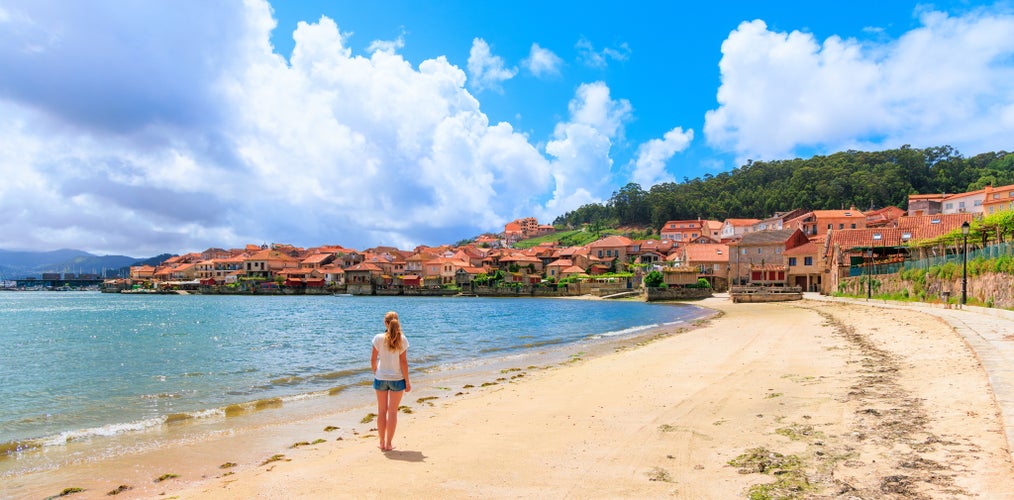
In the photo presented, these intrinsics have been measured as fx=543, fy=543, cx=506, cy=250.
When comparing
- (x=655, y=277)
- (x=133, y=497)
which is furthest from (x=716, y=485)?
(x=655, y=277)

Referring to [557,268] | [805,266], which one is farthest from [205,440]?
[557,268]

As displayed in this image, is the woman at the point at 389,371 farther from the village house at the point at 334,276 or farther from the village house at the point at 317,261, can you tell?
the village house at the point at 317,261

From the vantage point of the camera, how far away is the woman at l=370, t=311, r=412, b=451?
801 centimetres

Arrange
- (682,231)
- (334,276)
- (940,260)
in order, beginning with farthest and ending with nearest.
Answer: (334,276), (682,231), (940,260)

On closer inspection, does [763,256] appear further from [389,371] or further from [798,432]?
[389,371]

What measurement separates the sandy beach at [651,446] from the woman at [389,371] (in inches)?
20.1

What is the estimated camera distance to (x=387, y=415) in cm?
826

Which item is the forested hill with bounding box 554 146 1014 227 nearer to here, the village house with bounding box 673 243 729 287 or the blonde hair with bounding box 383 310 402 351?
the village house with bounding box 673 243 729 287

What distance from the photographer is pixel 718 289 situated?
84500mm

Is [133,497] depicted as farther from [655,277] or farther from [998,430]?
[655,277]

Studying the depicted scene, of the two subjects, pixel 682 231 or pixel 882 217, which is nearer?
pixel 882 217

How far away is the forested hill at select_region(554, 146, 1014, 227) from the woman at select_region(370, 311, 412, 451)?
11910 cm

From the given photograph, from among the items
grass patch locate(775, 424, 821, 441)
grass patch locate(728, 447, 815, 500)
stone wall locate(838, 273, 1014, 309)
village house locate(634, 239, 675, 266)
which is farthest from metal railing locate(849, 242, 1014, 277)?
village house locate(634, 239, 675, 266)

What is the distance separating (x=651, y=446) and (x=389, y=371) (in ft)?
12.9
